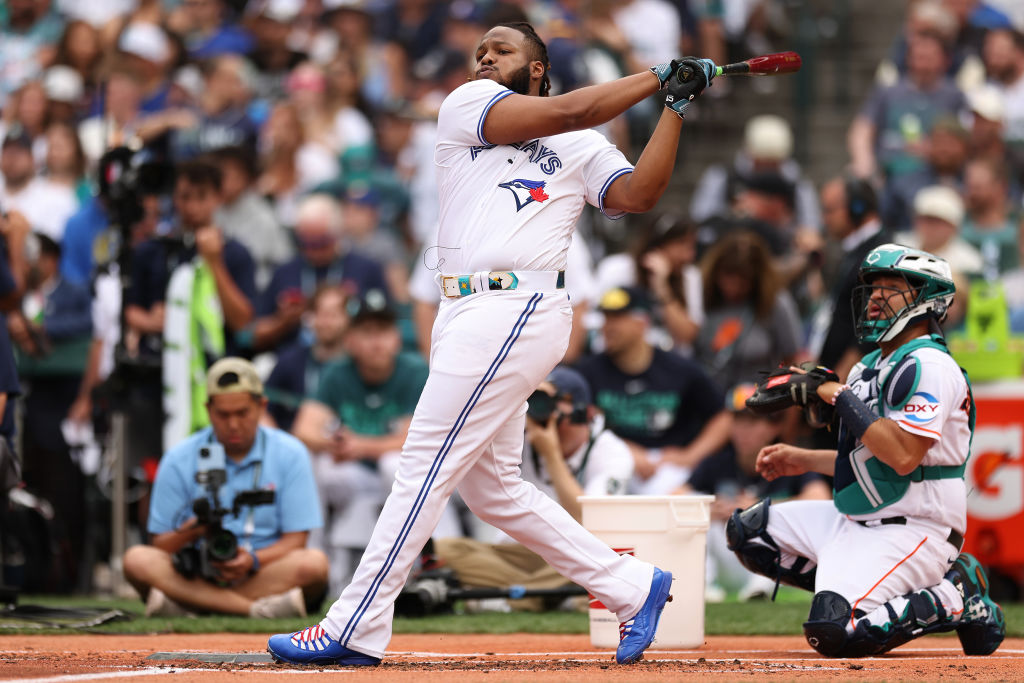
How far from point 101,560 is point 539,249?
6444 millimetres

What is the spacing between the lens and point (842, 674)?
18.5 ft

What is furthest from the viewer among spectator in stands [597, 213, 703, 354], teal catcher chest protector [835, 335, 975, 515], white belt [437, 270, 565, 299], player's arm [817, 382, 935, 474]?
spectator in stands [597, 213, 703, 354]

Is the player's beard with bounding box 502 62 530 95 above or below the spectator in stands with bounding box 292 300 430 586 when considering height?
above

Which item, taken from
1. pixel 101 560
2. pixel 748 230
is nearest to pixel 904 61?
pixel 748 230

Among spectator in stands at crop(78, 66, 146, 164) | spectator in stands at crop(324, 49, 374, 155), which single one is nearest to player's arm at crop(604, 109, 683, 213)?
spectator in stands at crop(324, 49, 374, 155)

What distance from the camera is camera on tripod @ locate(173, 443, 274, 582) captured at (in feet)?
27.8

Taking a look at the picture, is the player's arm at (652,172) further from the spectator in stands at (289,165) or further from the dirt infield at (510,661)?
the spectator in stands at (289,165)

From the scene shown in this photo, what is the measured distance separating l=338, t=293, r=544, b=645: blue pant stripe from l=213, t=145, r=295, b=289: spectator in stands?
24.7ft

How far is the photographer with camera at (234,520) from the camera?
338 inches

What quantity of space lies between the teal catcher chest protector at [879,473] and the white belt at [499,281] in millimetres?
1631

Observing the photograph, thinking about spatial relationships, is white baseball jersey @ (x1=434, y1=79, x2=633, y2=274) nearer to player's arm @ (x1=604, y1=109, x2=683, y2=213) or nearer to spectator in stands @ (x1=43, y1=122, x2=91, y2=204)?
player's arm @ (x1=604, y1=109, x2=683, y2=213)

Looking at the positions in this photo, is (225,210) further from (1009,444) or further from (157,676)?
(157,676)

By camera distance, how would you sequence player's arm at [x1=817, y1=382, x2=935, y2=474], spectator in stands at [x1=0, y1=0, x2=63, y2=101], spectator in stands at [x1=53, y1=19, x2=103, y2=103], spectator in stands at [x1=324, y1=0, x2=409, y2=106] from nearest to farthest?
player's arm at [x1=817, y1=382, x2=935, y2=474]
spectator in stands at [x1=324, y1=0, x2=409, y2=106]
spectator in stands at [x1=53, y1=19, x2=103, y2=103]
spectator in stands at [x1=0, y1=0, x2=63, y2=101]

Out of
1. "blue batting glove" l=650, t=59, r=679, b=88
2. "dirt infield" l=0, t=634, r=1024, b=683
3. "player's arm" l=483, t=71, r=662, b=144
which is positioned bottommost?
"dirt infield" l=0, t=634, r=1024, b=683
